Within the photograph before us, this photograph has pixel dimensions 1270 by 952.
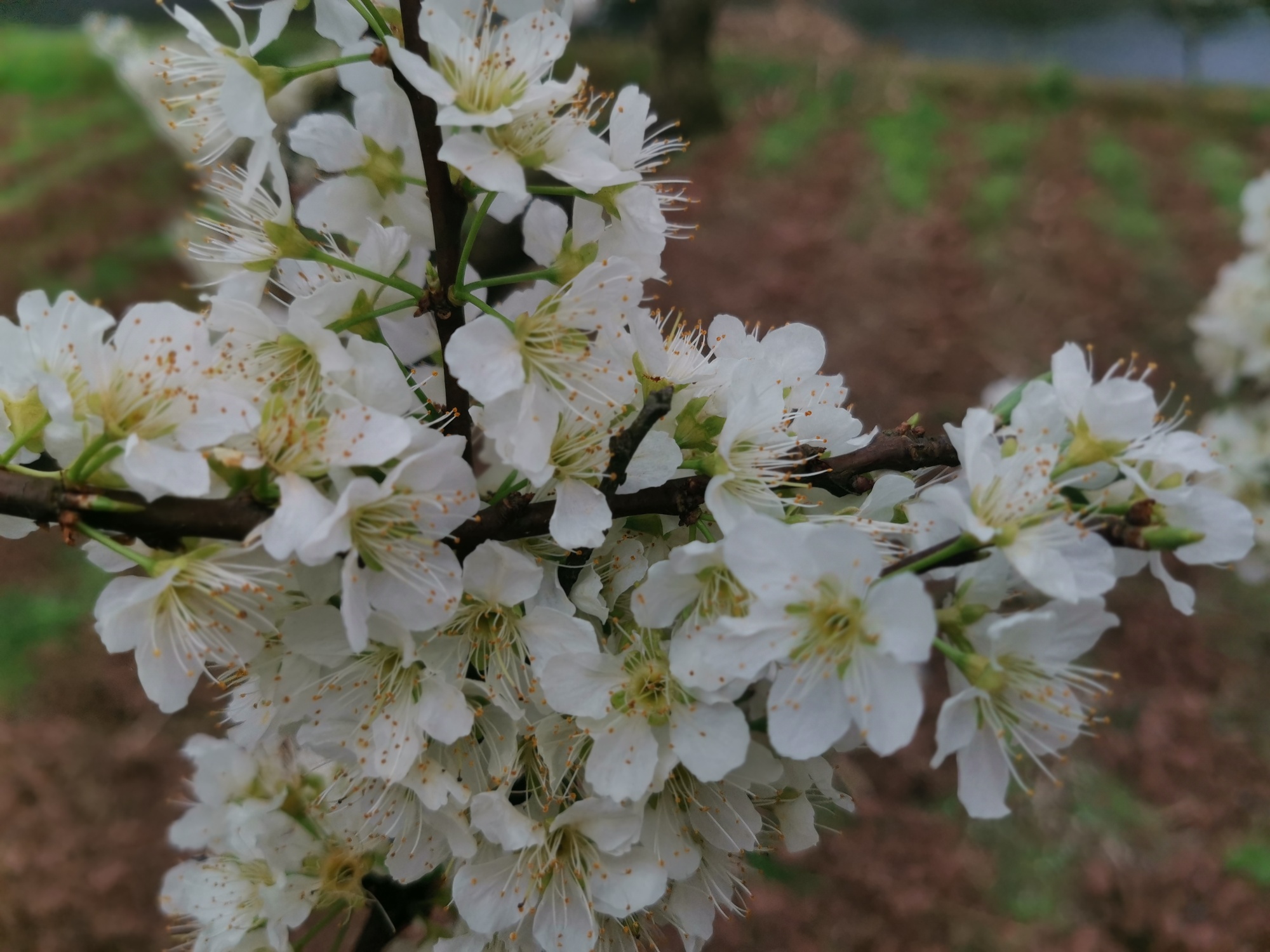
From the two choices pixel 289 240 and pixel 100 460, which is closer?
pixel 100 460

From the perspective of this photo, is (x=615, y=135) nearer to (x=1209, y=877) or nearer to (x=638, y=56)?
(x=1209, y=877)

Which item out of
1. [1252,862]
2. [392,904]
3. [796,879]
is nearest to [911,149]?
[1252,862]

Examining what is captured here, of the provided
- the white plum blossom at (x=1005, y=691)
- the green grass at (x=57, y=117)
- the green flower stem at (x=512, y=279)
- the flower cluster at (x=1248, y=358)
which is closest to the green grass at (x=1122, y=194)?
the flower cluster at (x=1248, y=358)

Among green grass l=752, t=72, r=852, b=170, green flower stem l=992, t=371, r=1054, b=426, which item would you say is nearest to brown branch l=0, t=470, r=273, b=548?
green flower stem l=992, t=371, r=1054, b=426

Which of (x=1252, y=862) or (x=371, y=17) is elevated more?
(x=371, y=17)

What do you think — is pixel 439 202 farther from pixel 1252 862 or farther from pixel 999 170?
pixel 999 170

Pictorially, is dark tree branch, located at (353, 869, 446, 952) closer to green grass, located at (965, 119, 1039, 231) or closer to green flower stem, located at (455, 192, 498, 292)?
green flower stem, located at (455, 192, 498, 292)
